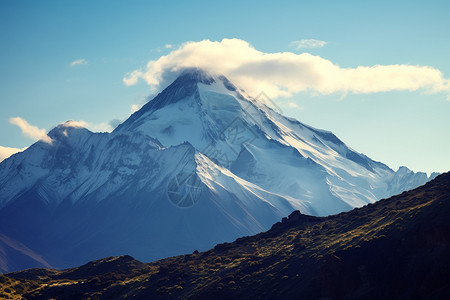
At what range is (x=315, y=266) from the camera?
4791 inches

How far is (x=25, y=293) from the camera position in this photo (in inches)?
5610

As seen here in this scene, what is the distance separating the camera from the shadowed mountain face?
355 ft

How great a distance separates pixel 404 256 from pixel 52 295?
244 feet

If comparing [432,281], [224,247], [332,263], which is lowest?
[432,281]

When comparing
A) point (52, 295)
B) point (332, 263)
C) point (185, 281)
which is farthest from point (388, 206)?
point (52, 295)

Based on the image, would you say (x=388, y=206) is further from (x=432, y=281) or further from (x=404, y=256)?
(x=432, y=281)

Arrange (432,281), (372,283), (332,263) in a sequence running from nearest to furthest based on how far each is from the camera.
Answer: (432,281) → (372,283) → (332,263)

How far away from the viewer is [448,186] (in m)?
140

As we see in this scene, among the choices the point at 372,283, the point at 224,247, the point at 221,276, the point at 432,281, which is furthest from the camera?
the point at 224,247

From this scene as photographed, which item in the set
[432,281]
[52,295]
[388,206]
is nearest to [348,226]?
[388,206]

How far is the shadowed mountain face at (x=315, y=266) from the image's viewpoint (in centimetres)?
10831

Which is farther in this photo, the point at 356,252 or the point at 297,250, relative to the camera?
the point at 297,250

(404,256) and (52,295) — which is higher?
(52,295)

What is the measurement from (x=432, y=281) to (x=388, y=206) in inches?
1934
